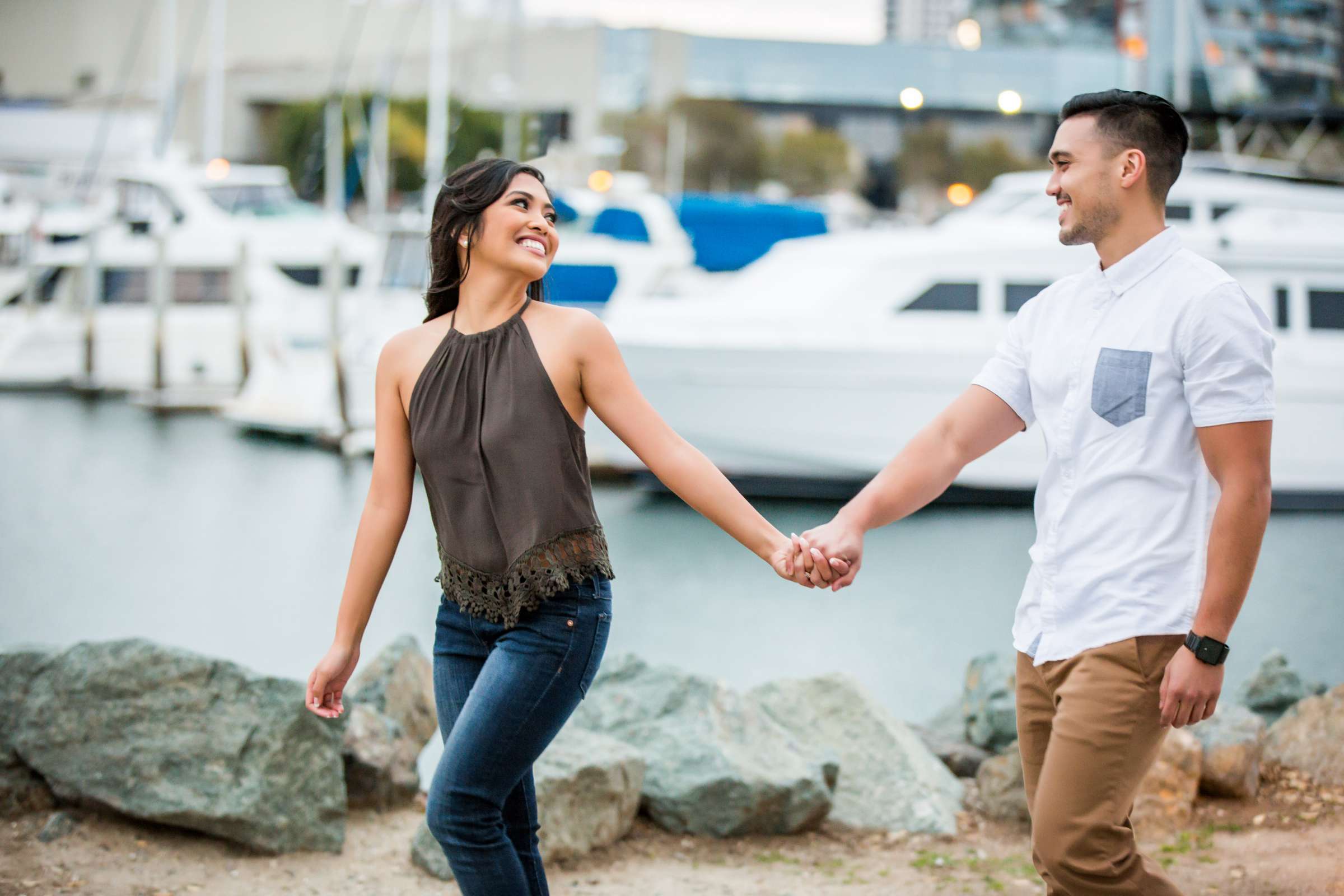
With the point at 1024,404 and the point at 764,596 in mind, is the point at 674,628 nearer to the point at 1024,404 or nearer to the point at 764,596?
the point at 764,596

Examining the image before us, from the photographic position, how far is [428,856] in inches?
159

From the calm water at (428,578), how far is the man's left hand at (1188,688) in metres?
4.41

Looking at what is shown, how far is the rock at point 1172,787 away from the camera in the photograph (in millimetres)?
4434

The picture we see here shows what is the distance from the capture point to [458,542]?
2.71m

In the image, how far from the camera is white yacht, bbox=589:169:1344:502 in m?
12.1

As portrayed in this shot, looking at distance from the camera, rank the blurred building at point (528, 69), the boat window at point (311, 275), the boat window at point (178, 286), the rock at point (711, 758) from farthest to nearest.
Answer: the blurred building at point (528, 69) < the boat window at point (311, 275) < the boat window at point (178, 286) < the rock at point (711, 758)

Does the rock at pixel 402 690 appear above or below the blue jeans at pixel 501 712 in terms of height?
below

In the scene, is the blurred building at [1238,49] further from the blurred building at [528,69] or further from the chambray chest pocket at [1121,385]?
the chambray chest pocket at [1121,385]

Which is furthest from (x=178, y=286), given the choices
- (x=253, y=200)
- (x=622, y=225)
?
(x=622, y=225)

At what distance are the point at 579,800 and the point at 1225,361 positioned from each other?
2387 millimetres

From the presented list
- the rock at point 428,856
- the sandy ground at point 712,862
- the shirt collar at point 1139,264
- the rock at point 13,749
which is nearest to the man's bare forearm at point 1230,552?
the shirt collar at point 1139,264

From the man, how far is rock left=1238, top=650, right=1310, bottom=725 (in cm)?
344

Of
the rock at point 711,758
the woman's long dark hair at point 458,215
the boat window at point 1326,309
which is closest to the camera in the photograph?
the woman's long dark hair at point 458,215

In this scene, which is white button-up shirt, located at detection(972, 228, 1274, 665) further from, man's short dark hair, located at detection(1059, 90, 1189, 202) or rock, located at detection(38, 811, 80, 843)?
rock, located at detection(38, 811, 80, 843)
